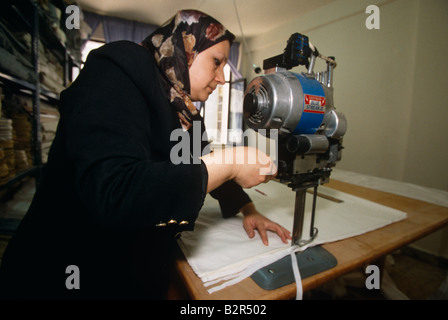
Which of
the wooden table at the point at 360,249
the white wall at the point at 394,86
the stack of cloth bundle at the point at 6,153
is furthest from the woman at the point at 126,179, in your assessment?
the white wall at the point at 394,86

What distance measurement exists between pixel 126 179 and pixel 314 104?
0.42 meters

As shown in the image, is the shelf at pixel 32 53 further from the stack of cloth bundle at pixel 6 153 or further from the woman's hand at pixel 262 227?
the woman's hand at pixel 262 227


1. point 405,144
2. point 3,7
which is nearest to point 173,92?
point 3,7

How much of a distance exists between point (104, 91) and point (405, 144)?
2885mm

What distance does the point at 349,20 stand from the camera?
2.83m

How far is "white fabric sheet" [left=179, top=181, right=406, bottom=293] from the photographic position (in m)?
0.48

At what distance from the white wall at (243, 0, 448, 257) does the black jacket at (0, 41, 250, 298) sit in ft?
7.77

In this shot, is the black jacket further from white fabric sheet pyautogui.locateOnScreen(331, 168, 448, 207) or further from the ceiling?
the ceiling

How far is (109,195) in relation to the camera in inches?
13.6

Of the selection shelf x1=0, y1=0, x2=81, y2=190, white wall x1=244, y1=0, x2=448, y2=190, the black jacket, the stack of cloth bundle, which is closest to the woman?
the black jacket

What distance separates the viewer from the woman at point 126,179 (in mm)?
362

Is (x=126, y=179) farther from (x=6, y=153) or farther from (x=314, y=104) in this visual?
(x=6, y=153)

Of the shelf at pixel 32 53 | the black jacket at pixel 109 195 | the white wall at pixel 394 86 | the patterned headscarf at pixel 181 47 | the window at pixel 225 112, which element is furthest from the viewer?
the window at pixel 225 112

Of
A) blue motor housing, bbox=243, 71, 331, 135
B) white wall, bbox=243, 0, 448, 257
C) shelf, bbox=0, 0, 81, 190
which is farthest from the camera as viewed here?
white wall, bbox=243, 0, 448, 257
